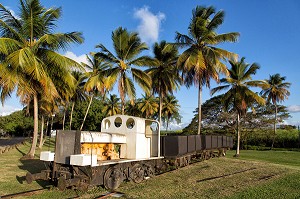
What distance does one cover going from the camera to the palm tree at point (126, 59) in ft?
59.7

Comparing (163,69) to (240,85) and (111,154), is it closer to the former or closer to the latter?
(240,85)

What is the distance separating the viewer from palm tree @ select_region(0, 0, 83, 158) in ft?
46.2

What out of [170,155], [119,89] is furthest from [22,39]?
[170,155]

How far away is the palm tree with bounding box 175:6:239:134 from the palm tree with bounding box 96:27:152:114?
3.53m

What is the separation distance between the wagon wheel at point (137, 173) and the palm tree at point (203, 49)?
10.8m

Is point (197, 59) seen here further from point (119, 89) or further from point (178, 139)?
point (178, 139)

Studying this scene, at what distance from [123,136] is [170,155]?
330 cm

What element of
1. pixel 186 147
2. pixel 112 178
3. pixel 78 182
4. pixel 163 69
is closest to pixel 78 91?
pixel 163 69

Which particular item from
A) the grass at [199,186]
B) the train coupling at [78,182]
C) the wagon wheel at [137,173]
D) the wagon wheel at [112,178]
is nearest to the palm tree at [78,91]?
the grass at [199,186]

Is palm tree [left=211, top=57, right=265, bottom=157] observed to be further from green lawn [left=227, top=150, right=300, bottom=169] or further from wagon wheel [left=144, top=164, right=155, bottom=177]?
wagon wheel [left=144, top=164, right=155, bottom=177]

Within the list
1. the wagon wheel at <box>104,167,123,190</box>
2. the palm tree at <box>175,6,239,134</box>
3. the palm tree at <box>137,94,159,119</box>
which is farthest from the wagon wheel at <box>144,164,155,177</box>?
the palm tree at <box>137,94,159,119</box>

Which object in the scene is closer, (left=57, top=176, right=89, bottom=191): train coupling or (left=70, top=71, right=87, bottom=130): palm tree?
(left=57, top=176, right=89, bottom=191): train coupling

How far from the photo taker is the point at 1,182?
962 centimetres

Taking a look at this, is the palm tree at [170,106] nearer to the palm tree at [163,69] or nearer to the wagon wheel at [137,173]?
the palm tree at [163,69]
